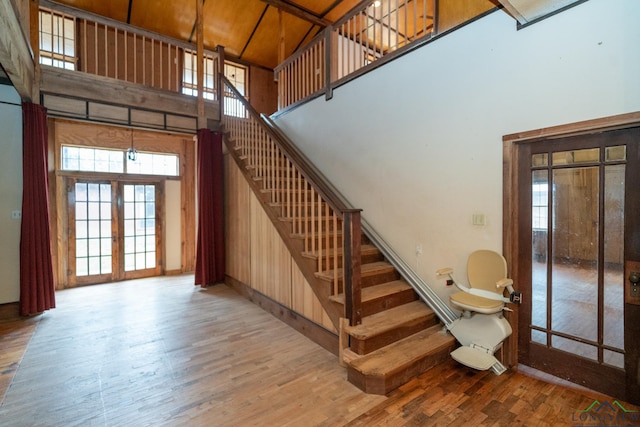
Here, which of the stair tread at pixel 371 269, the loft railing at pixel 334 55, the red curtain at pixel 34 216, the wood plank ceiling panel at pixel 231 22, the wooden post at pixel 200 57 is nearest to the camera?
the stair tread at pixel 371 269

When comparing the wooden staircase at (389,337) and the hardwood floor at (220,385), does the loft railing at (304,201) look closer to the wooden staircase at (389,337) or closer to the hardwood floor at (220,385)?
the wooden staircase at (389,337)

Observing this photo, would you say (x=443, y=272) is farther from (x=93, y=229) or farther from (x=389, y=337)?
(x=93, y=229)

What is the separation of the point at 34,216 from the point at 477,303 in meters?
5.24

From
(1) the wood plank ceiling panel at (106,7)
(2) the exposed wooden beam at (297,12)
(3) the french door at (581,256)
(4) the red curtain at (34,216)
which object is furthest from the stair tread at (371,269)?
(1) the wood plank ceiling panel at (106,7)

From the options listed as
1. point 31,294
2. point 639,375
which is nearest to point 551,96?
point 639,375

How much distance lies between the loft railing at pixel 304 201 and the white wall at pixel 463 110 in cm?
82

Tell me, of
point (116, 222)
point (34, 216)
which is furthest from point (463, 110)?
point (116, 222)

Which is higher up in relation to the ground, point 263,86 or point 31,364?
point 263,86

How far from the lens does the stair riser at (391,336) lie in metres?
2.53

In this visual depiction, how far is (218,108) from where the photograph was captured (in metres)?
5.47

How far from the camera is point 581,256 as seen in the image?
237 centimetres

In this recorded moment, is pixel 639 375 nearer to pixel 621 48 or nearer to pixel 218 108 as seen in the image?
pixel 621 48

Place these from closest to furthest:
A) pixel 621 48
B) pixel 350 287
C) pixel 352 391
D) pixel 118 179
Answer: pixel 621 48, pixel 352 391, pixel 350 287, pixel 118 179

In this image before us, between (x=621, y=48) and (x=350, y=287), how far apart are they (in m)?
2.61
